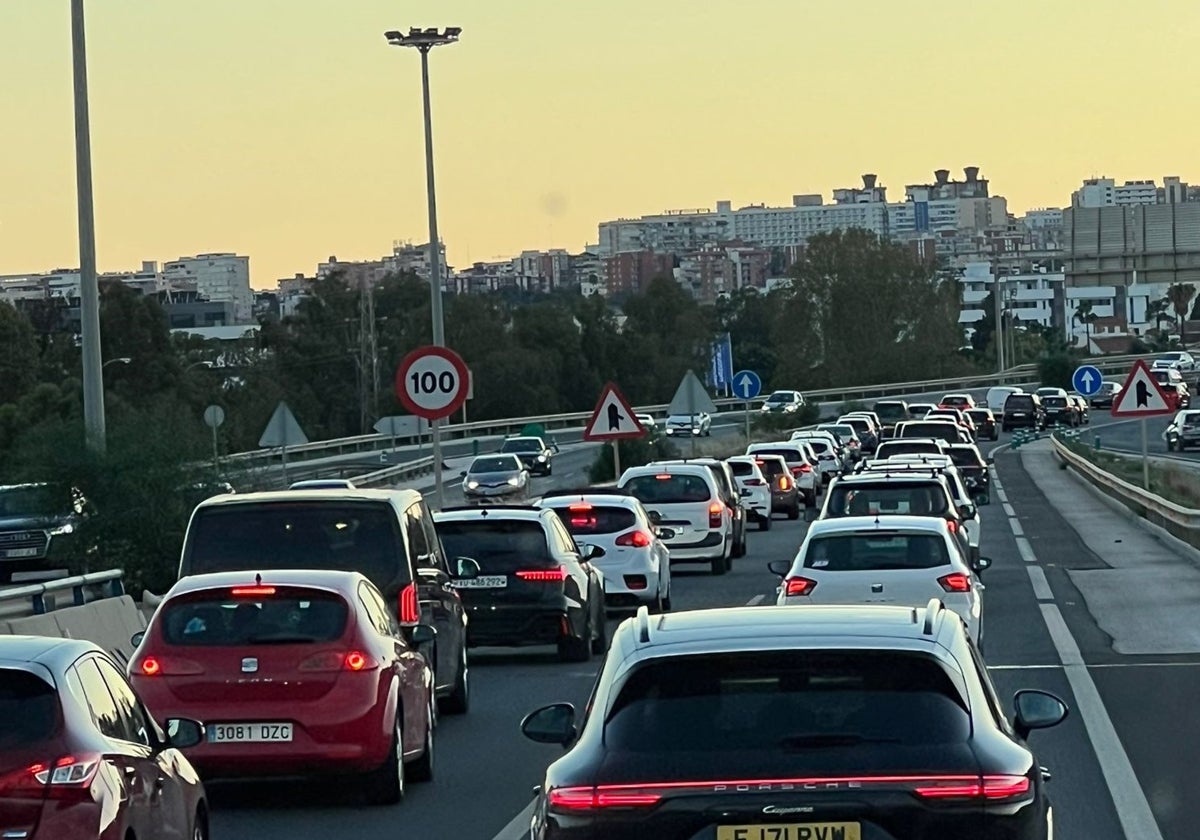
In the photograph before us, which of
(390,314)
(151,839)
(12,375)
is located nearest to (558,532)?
(151,839)

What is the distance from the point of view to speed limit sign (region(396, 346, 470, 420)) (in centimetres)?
2789

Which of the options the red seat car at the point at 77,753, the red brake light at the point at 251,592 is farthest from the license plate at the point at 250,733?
the red seat car at the point at 77,753

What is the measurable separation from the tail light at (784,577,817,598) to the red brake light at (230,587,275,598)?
18.2 feet

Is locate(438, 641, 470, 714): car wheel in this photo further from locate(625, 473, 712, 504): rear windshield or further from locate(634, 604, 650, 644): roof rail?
locate(625, 473, 712, 504): rear windshield

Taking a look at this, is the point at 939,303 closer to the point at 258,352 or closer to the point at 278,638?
the point at 258,352

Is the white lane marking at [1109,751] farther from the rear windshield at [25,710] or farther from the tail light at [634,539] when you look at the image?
the rear windshield at [25,710]

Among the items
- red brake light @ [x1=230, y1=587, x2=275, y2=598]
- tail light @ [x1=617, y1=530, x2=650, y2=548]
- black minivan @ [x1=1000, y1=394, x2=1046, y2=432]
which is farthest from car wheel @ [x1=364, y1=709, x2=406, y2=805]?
black minivan @ [x1=1000, y1=394, x2=1046, y2=432]

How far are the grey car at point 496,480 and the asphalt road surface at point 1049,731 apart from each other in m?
31.2

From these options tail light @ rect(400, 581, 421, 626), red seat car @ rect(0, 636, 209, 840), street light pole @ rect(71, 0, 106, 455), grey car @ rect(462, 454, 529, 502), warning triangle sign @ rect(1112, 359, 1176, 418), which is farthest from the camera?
grey car @ rect(462, 454, 529, 502)

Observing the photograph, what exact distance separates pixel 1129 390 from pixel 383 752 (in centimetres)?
2805

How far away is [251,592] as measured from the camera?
1334 centimetres

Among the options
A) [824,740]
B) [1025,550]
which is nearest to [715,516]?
[1025,550]

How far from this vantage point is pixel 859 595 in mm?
17859

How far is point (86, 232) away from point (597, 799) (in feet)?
72.3
